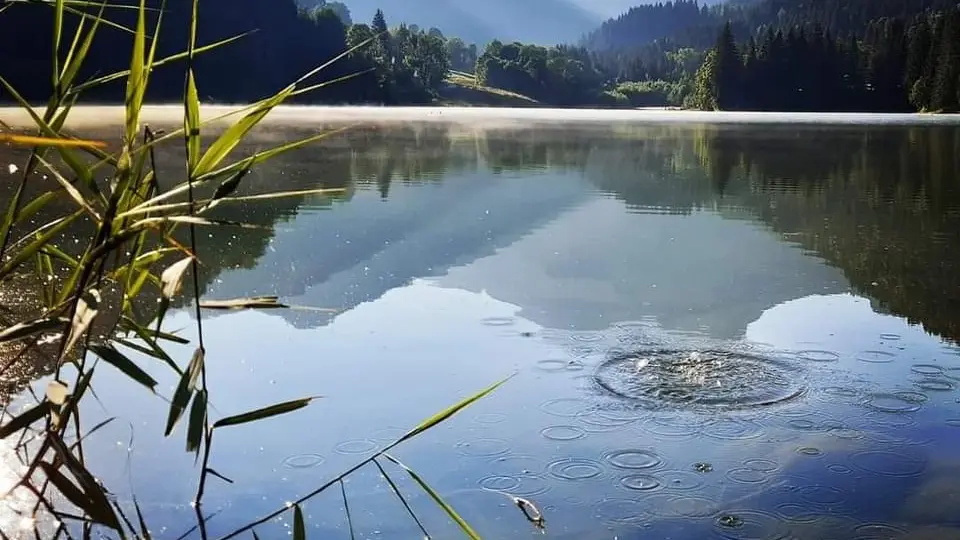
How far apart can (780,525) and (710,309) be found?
161 inches

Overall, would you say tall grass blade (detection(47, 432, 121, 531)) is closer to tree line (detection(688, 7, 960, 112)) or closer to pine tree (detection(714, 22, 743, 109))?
tree line (detection(688, 7, 960, 112))

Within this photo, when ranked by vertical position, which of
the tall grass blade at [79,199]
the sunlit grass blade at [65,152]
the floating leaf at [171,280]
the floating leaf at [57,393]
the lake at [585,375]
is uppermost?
the sunlit grass blade at [65,152]

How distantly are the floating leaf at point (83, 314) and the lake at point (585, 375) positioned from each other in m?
1.90

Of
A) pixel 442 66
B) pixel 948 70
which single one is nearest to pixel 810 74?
pixel 948 70

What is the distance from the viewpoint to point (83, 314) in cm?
184

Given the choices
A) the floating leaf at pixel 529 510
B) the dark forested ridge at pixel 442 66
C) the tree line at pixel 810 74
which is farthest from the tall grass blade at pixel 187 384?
the tree line at pixel 810 74

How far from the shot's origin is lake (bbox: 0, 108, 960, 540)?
4.00 meters

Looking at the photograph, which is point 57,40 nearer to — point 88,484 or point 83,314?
point 83,314

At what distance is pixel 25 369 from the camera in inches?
216

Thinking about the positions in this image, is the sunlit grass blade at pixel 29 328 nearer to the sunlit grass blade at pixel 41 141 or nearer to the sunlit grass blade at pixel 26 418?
the sunlit grass blade at pixel 26 418

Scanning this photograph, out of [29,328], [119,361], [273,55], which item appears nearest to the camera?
[29,328]

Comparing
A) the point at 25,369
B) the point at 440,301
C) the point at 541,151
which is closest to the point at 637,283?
the point at 440,301

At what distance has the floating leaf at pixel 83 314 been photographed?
1.77m

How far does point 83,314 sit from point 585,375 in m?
4.41
